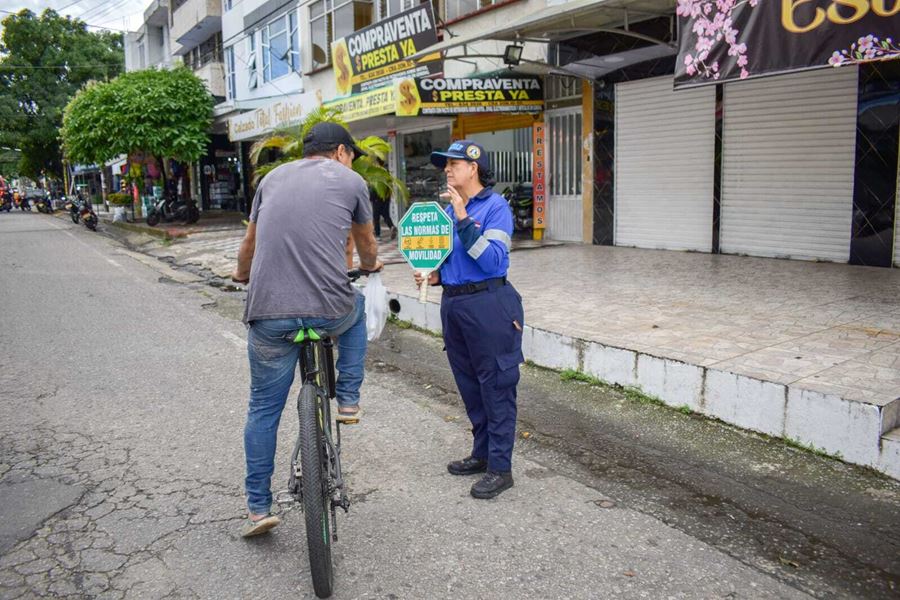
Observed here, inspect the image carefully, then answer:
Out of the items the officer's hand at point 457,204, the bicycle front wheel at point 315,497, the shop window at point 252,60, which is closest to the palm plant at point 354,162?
the officer's hand at point 457,204

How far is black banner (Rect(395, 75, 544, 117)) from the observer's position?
13234mm

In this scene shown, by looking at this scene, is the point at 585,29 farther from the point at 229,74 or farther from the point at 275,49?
the point at 229,74

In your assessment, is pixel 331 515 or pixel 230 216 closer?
pixel 331 515

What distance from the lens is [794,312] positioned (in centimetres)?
677

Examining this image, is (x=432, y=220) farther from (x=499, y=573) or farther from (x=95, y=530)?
(x=95, y=530)

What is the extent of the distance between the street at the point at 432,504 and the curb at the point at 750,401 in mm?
105

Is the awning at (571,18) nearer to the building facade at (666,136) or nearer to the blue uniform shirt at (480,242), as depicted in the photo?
the building facade at (666,136)

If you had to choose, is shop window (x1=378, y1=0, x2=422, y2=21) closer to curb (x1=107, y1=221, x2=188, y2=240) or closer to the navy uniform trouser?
curb (x1=107, y1=221, x2=188, y2=240)

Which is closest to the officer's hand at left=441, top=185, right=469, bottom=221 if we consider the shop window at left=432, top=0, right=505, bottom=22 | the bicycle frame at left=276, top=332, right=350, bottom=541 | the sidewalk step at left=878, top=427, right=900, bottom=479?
the bicycle frame at left=276, top=332, right=350, bottom=541

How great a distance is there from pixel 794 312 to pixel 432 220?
430cm

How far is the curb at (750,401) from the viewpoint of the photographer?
4.07m

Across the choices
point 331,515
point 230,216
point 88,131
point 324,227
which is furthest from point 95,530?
point 230,216

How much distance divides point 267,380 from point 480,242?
1.20 m

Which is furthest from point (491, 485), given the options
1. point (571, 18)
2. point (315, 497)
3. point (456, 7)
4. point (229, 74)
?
point (229, 74)
